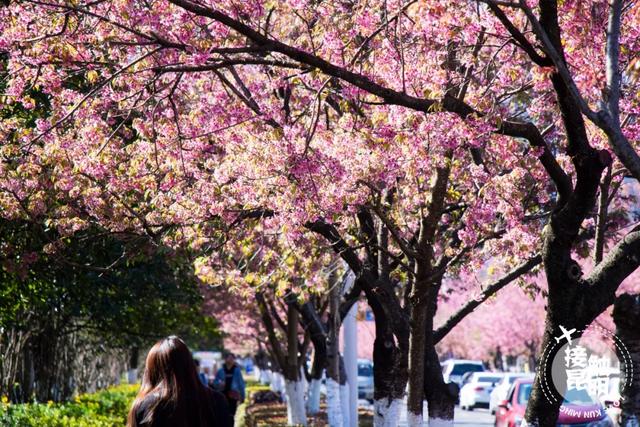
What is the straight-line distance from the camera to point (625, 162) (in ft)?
23.6

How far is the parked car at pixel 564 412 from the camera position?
628 inches

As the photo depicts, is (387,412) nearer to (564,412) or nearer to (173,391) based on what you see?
(564,412)

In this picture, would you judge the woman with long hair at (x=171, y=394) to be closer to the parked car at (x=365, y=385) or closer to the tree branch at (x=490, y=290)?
the tree branch at (x=490, y=290)

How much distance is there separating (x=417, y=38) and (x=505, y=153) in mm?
1373

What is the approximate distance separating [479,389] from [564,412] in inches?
906

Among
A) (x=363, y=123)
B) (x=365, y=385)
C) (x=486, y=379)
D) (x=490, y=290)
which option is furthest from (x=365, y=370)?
(x=363, y=123)

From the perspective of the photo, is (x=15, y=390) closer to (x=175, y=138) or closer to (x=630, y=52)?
(x=175, y=138)

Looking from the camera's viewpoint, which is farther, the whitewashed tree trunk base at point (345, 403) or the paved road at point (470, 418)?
the paved road at point (470, 418)

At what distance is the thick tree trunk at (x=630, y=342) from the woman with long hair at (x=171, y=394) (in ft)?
14.4

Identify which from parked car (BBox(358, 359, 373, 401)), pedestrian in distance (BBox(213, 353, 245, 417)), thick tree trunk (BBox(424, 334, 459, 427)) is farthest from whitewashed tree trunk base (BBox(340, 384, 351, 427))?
parked car (BBox(358, 359, 373, 401))

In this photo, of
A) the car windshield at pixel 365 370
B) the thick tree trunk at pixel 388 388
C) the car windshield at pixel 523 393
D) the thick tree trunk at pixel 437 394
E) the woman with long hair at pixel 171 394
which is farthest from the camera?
the car windshield at pixel 365 370

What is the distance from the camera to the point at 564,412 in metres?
16.3

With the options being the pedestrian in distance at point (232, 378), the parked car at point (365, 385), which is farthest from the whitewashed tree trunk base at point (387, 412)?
the parked car at point (365, 385)

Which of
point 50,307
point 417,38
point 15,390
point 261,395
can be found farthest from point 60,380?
point 417,38
